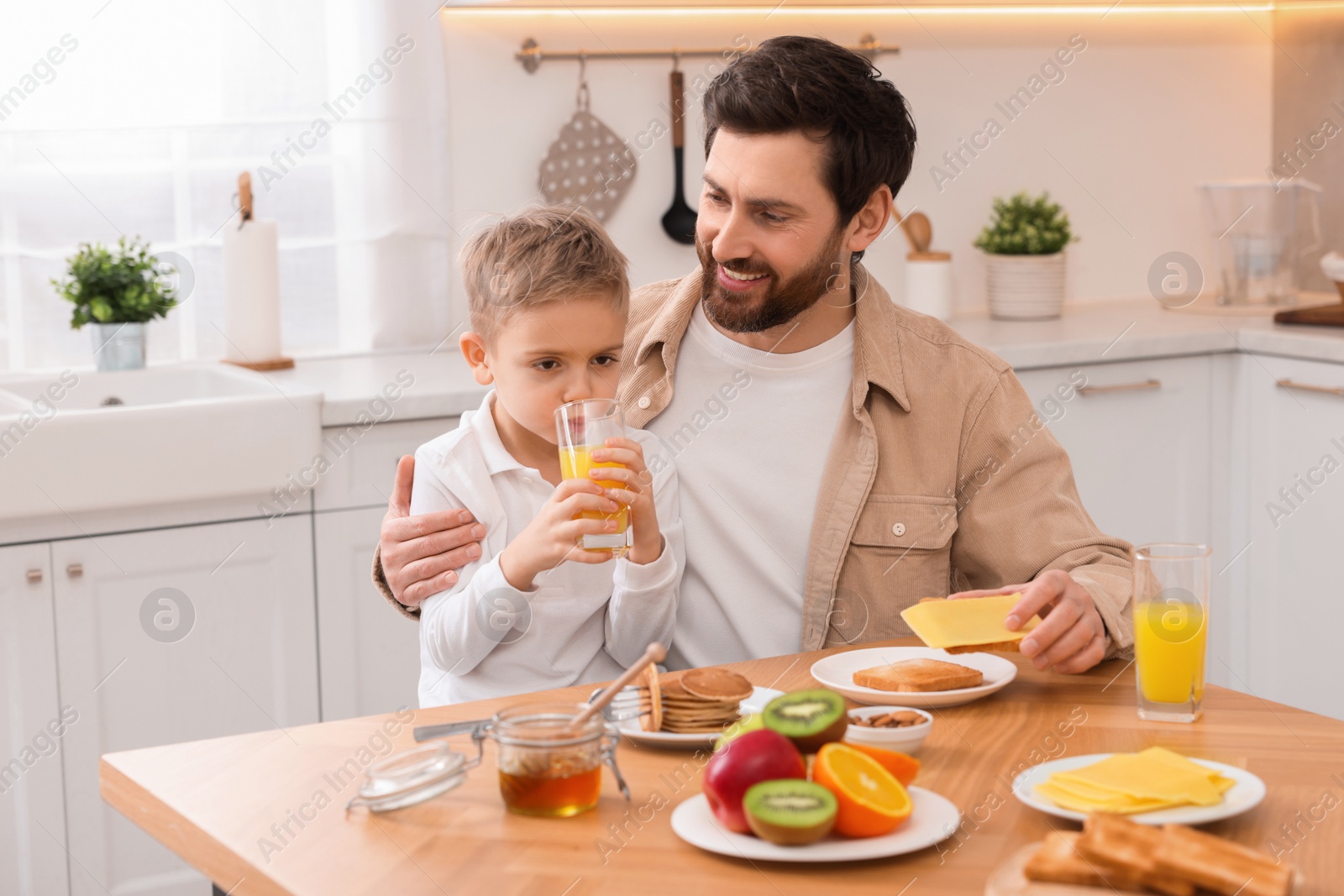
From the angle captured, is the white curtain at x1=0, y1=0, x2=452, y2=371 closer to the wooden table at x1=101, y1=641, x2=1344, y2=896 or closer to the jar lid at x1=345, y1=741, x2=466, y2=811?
the wooden table at x1=101, y1=641, x2=1344, y2=896

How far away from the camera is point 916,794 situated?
1060 mm

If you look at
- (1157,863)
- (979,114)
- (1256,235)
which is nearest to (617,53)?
(979,114)

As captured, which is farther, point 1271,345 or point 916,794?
point 1271,345

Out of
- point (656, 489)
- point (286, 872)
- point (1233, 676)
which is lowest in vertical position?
point (1233, 676)

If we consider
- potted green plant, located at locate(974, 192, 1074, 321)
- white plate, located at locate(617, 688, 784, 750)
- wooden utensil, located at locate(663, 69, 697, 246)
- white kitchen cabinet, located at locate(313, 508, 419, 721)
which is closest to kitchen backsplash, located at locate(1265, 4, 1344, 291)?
potted green plant, located at locate(974, 192, 1074, 321)

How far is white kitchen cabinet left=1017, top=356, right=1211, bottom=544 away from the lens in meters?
3.08

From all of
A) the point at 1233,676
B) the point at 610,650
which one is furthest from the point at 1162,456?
the point at 610,650

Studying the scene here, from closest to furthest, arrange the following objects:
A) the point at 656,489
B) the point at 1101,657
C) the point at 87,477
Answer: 1. the point at 1101,657
2. the point at 656,489
3. the point at 87,477

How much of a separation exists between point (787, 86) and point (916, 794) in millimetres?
1056

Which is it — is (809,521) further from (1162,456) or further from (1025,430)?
(1162,456)

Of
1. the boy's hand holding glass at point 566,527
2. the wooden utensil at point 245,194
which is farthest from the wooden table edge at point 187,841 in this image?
the wooden utensil at point 245,194

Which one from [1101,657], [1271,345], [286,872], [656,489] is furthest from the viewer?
[1271,345]

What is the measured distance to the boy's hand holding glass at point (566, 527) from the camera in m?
1.31

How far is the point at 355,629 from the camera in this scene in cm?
250
